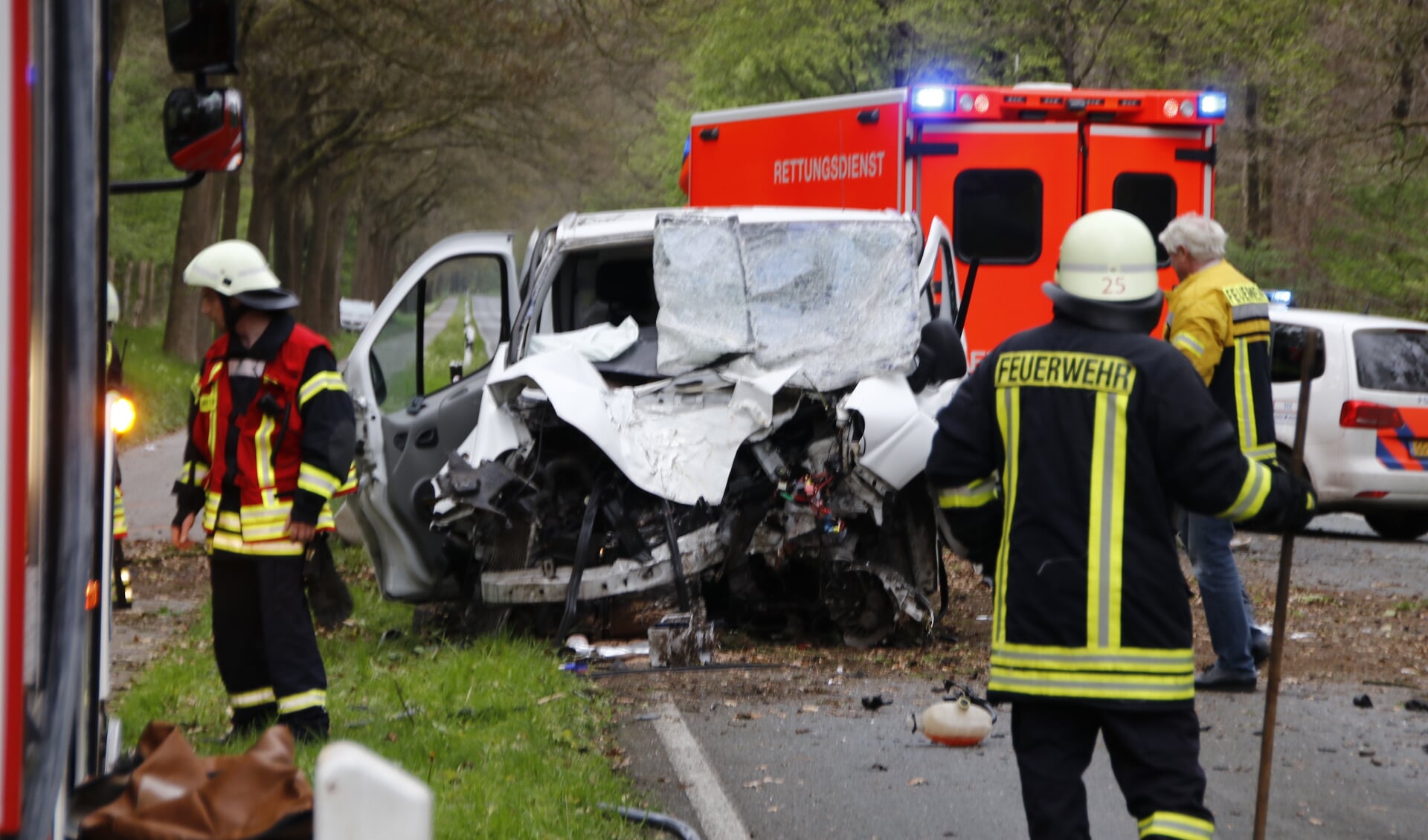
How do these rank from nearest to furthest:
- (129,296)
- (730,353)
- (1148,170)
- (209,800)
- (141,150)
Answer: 1. (209,800)
2. (730,353)
3. (1148,170)
4. (141,150)
5. (129,296)

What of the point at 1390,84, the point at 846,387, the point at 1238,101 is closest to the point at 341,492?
the point at 846,387

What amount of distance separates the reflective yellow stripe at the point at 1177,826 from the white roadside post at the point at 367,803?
2.33 metres

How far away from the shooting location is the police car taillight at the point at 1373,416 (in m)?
12.0

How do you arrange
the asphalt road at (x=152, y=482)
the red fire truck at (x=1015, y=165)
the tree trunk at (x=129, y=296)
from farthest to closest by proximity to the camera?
the tree trunk at (x=129, y=296)
the asphalt road at (x=152, y=482)
the red fire truck at (x=1015, y=165)

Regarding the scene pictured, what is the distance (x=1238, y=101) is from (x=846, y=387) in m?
22.5

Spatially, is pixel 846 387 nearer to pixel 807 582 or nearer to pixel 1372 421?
pixel 807 582

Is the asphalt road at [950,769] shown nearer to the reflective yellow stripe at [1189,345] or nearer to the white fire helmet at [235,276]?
the reflective yellow stripe at [1189,345]

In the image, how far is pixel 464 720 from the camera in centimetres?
647

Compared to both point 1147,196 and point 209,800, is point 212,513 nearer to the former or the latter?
point 209,800

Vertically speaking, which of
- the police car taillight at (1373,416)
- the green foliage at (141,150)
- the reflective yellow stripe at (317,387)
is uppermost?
the green foliage at (141,150)

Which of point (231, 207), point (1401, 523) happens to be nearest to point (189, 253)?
point (231, 207)

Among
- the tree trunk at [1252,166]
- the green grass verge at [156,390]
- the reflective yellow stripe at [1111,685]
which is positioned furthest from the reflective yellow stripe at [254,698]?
the tree trunk at [1252,166]

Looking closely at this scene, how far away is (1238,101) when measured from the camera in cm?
2816

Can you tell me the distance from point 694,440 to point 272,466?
2.23 m
